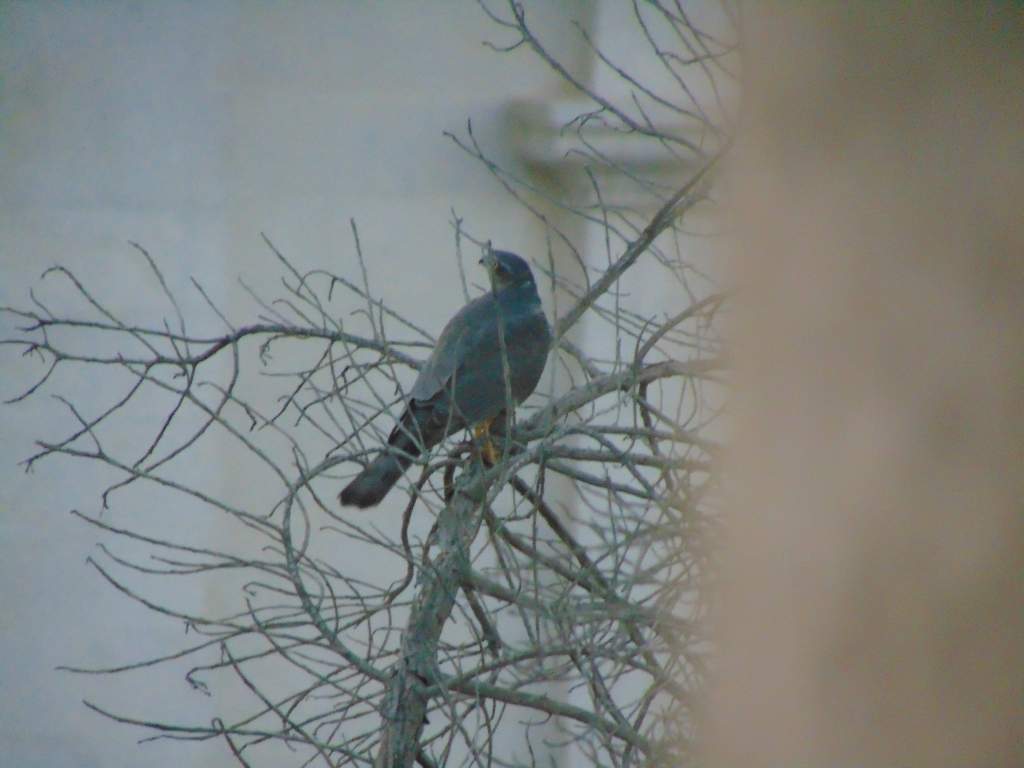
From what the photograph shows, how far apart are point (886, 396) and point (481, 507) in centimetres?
140

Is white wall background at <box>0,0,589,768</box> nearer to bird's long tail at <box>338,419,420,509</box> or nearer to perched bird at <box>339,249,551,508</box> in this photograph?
perched bird at <box>339,249,551,508</box>

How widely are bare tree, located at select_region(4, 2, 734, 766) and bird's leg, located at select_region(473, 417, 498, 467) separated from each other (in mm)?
84

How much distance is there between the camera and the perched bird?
3.54 metres

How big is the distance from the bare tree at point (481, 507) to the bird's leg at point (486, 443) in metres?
0.08

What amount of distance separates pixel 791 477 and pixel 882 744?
252 millimetres

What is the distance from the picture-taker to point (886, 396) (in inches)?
44.4

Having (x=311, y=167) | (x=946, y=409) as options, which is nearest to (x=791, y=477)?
(x=946, y=409)

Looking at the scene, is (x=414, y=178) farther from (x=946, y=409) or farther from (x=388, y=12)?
(x=946, y=409)

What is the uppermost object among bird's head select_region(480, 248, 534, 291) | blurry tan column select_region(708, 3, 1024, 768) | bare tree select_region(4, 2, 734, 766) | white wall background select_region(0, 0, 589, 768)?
white wall background select_region(0, 0, 589, 768)

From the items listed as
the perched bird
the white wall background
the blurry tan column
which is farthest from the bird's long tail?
the white wall background

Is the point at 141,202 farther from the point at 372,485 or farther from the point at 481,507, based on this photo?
the point at 481,507

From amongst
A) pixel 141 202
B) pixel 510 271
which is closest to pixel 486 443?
pixel 510 271

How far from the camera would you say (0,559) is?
19.7ft

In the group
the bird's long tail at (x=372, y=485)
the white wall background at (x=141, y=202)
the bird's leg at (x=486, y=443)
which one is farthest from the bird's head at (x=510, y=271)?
the white wall background at (x=141, y=202)
